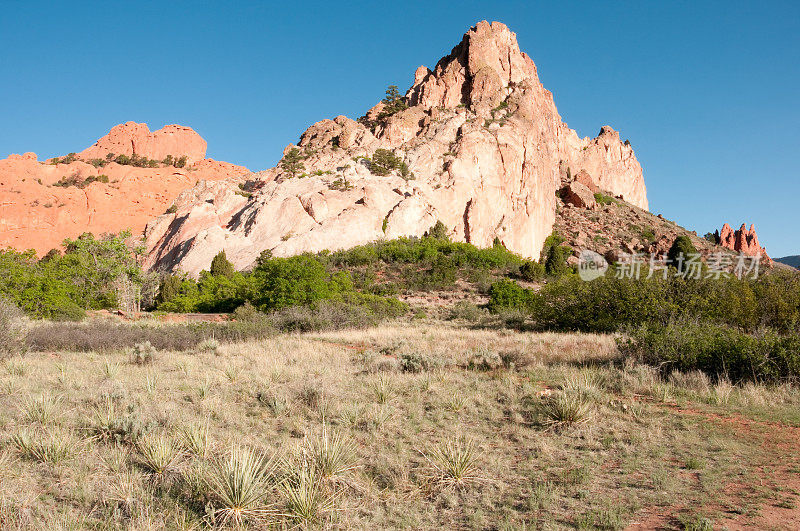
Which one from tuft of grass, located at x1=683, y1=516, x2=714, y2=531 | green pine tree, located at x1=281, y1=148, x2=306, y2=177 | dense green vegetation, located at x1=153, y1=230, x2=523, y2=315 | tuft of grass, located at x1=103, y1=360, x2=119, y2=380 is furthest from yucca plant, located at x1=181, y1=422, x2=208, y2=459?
green pine tree, located at x1=281, y1=148, x2=306, y2=177

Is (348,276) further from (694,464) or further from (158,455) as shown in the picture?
(694,464)

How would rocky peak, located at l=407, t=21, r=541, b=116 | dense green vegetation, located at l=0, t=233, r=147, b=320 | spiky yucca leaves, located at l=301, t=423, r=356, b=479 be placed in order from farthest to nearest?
rocky peak, located at l=407, t=21, r=541, b=116 < dense green vegetation, located at l=0, t=233, r=147, b=320 < spiky yucca leaves, located at l=301, t=423, r=356, b=479

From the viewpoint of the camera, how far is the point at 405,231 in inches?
1781

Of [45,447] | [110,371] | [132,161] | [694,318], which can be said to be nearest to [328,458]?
[45,447]

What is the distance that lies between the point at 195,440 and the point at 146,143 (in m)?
96.5

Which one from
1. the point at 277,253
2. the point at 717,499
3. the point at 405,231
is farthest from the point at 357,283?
the point at 717,499

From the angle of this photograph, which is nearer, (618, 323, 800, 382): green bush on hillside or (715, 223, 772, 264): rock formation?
(618, 323, 800, 382): green bush on hillside

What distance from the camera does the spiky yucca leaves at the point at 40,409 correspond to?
6094 millimetres

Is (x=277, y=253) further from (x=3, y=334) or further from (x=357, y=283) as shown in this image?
(x=3, y=334)

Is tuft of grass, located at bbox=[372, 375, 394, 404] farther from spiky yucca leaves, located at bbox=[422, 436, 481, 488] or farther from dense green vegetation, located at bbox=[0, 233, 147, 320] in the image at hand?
dense green vegetation, located at bbox=[0, 233, 147, 320]

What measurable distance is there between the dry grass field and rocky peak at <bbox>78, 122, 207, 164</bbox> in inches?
3458

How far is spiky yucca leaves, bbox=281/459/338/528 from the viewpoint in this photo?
3.95m

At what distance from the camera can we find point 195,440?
531 centimetres

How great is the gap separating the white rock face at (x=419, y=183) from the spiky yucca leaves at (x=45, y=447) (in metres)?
34.3
